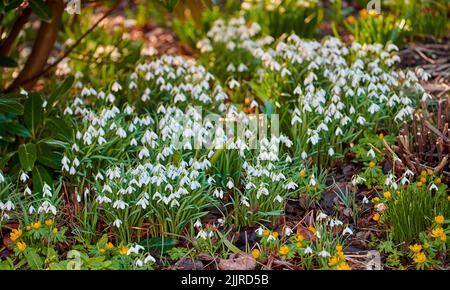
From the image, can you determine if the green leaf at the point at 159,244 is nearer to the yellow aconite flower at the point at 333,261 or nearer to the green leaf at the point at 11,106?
the yellow aconite flower at the point at 333,261

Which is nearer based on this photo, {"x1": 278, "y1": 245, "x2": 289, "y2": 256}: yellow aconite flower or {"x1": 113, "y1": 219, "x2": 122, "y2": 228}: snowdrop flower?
{"x1": 278, "y1": 245, "x2": 289, "y2": 256}: yellow aconite flower

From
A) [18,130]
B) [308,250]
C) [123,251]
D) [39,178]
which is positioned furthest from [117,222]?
[18,130]

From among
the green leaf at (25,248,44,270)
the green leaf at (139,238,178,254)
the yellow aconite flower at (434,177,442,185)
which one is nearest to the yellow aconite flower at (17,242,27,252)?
the green leaf at (25,248,44,270)

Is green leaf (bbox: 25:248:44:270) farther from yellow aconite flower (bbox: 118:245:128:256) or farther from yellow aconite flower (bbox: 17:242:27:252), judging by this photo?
A: yellow aconite flower (bbox: 118:245:128:256)

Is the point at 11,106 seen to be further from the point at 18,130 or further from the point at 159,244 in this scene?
the point at 159,244

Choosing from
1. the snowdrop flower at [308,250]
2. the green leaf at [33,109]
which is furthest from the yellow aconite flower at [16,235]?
the snowdrop flower at [308,250]

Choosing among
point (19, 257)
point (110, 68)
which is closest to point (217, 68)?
point (110, 68)
